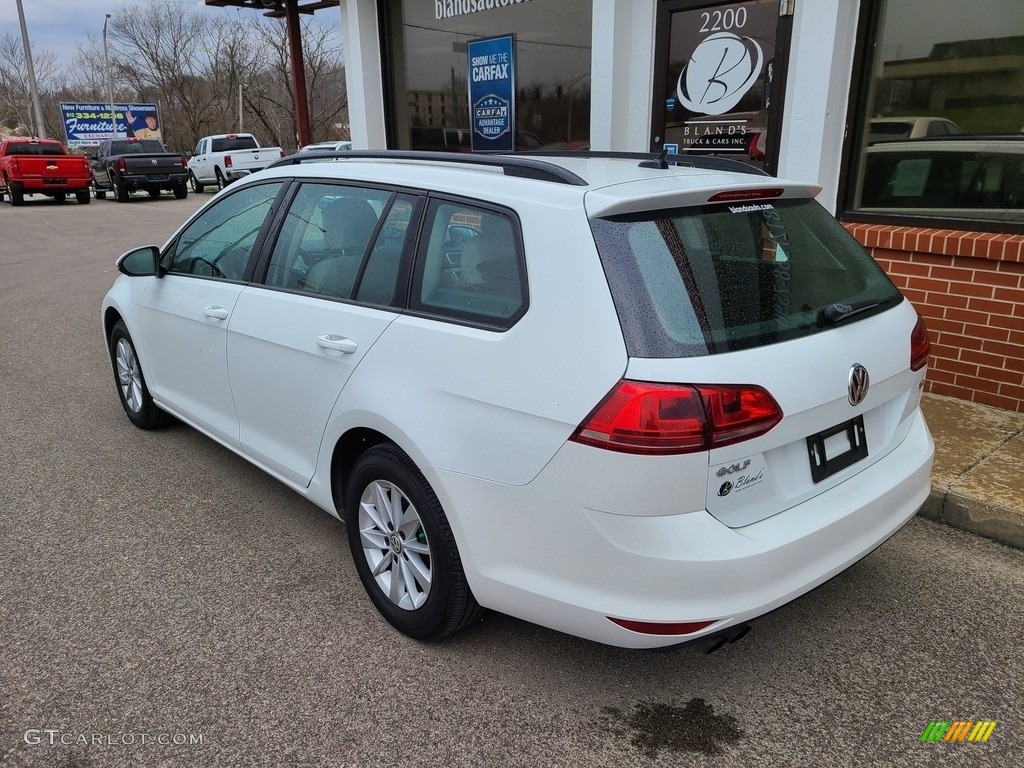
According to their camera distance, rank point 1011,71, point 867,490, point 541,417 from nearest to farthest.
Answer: point 541,417 < point 867,490 < point 1011,71

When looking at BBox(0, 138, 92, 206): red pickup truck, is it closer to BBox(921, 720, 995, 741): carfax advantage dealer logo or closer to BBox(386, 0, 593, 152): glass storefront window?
BBox(386, 0, 593, 152): glass storefront window


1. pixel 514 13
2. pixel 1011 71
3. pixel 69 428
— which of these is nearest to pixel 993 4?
pixel 1011 71

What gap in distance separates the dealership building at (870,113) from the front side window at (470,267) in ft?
11.7

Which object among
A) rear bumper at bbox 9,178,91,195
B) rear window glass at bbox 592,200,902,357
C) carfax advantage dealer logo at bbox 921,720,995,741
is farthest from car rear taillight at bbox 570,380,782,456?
rear bumper at bbox 9,178,91,195

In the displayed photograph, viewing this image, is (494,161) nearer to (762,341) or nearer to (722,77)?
(762,341)

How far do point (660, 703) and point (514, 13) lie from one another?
705cm

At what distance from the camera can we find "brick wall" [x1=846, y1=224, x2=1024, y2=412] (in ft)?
15.3

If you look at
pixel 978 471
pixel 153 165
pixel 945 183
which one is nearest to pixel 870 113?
pixel 945 183

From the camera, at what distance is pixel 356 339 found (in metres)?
2.84

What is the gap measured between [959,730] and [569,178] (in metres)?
2.06

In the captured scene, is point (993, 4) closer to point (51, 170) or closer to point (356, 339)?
point (356, 339)

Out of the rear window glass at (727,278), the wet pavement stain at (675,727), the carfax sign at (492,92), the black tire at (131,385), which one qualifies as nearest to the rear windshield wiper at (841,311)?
the rear window glass at (727,278)

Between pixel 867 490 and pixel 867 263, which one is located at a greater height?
pixel 867 263

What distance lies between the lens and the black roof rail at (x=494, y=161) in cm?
248
